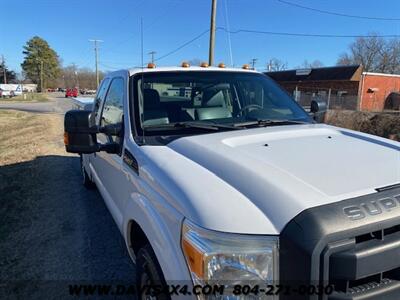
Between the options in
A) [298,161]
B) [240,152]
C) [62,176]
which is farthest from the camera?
[62,176]

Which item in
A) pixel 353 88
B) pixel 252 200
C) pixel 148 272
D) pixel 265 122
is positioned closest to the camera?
pixel 252 200

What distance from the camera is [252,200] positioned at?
1730 mm

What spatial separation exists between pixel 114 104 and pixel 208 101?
3.09 feet

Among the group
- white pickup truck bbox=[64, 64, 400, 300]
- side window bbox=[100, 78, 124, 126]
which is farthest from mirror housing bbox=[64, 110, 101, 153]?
side window bbox=[100, 78, 124, 126]

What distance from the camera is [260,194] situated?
174 cm

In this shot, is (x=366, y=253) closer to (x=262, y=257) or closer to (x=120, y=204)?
(x=262, y=257)

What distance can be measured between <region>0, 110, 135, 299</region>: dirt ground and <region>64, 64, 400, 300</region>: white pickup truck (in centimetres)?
88

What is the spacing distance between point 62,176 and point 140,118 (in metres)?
5.04

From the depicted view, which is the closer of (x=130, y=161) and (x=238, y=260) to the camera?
(x=238, y=260)

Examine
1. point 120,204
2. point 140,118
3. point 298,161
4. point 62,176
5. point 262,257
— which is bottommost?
point 62,176

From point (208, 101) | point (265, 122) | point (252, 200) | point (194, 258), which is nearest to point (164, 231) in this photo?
point (194, 258)

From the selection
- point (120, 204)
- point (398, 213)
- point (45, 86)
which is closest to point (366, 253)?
point (398, 213)

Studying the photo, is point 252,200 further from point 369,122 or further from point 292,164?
point 369,122

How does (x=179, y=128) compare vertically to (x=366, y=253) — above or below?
above
